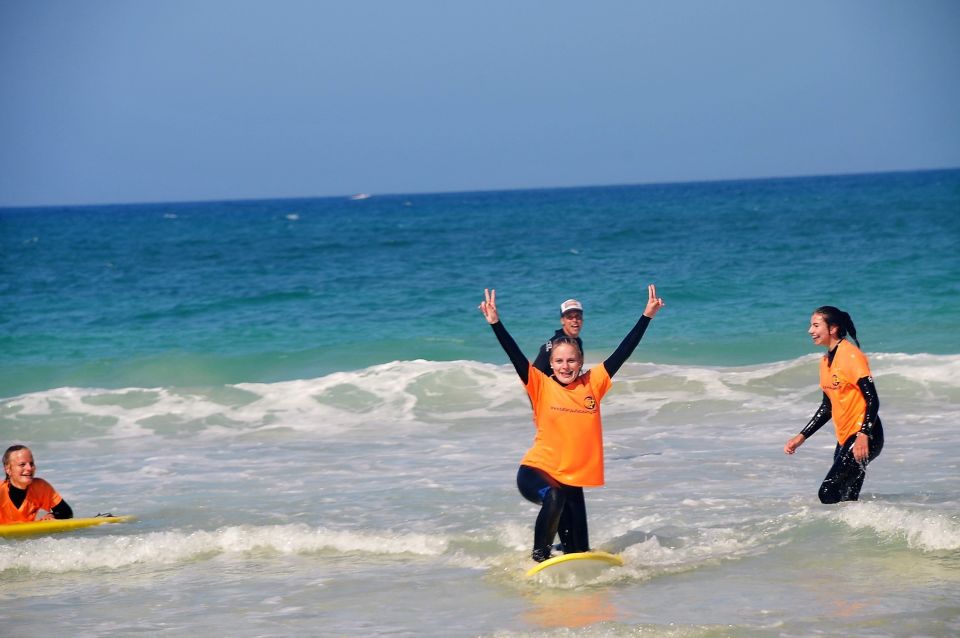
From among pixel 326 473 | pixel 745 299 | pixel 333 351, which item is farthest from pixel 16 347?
pixel 745 299

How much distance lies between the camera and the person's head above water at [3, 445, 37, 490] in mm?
8891

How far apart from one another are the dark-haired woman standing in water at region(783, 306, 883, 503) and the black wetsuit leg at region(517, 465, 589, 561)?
1964 millimetres

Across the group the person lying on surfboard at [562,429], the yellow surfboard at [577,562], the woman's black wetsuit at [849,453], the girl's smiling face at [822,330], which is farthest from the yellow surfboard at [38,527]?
the girl's smiling face at [822,330]

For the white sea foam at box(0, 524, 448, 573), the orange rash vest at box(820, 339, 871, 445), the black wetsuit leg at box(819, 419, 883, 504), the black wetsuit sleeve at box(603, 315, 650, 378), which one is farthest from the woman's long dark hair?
the white sea foam at box(0, 524, 448, 573)

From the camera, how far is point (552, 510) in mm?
6902

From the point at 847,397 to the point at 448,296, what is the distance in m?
21.1

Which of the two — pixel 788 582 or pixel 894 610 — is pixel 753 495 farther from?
pixel 894 610

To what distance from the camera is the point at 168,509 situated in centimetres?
1024

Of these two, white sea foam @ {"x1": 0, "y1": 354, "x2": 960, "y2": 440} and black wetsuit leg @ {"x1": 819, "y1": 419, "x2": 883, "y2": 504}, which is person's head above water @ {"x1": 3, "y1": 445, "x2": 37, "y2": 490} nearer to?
white sea foam @ {"x1": 0, "y1": 354, "x2": 960, "y2": 440}

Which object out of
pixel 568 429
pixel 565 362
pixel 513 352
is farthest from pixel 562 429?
pixel 513 352

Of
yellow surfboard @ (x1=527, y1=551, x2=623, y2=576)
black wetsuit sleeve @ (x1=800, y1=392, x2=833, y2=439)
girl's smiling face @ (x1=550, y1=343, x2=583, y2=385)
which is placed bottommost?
yellow surfboard @ (x1=527, y1=551, x2=623, y2=576)

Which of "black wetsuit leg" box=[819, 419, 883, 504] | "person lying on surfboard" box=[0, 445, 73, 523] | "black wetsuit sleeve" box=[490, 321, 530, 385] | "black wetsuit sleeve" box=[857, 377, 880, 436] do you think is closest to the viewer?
"black wetsuit sleeve" box=[490, 321, 530, 385]

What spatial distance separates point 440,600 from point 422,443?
6.14 metres

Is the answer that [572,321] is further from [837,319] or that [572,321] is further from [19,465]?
[19,465]
